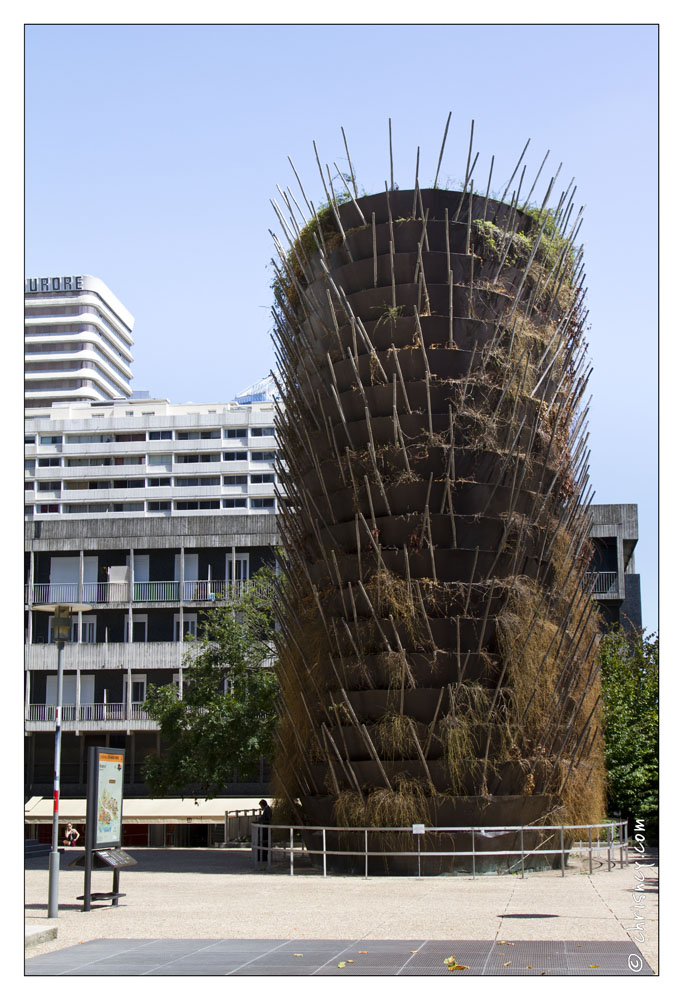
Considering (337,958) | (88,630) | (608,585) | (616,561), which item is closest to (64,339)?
(88,630)

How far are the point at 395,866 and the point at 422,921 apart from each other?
8.31 m

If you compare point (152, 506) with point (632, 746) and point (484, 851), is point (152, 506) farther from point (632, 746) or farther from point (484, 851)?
point (484, 851)

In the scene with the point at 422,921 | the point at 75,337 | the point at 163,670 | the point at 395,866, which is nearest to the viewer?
the point at 422,921

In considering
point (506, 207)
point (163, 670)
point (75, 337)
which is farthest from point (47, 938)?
point (75, 337)

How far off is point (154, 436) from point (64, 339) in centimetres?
3753

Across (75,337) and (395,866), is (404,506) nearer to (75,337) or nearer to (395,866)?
(395,866)

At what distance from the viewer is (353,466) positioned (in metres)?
25.1

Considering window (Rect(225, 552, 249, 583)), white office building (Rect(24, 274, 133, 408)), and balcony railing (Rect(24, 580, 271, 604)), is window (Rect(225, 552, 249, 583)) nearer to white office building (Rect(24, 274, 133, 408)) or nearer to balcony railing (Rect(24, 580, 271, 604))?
balcony railing (Rect(24, 580, 271, 604))

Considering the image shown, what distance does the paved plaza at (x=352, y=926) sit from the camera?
10.5m

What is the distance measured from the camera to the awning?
3741cm

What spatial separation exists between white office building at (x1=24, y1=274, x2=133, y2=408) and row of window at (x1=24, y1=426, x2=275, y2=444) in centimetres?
2828

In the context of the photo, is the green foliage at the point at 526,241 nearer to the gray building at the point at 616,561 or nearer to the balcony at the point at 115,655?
the gray building at the point at 616,561

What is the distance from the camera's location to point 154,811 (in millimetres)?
38844

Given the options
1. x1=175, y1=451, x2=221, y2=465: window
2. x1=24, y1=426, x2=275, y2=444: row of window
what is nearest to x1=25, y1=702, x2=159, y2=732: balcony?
x1=24, y1=426, x2=275, y2=444: row of window
